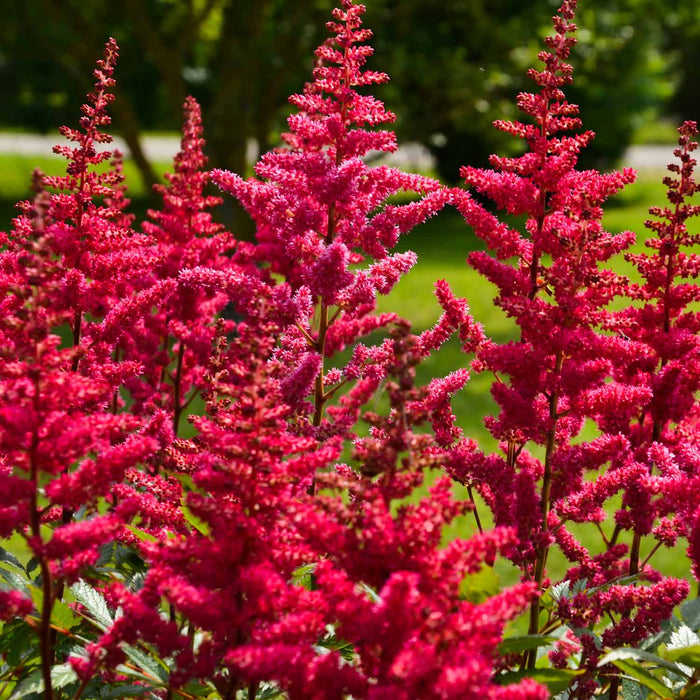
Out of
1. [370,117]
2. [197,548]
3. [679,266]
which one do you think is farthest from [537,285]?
[197,548]

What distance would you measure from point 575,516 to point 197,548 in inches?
48.0

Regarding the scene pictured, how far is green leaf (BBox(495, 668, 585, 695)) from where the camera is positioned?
7.94ft

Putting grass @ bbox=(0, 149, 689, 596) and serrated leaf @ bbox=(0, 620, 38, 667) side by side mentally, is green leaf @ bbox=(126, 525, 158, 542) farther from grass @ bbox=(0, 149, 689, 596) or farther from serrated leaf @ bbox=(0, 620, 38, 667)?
grass @ bbox=(0, 149, 689, 596)

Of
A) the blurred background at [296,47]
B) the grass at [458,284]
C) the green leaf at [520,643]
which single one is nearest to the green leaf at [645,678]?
the green leaf at [520,643]

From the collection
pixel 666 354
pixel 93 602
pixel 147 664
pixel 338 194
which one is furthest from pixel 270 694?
pixel 666 354

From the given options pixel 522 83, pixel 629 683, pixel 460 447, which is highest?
pixel 522 83

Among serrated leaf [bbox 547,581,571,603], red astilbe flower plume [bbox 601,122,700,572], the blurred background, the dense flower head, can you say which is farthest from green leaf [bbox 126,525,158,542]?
the blurred background

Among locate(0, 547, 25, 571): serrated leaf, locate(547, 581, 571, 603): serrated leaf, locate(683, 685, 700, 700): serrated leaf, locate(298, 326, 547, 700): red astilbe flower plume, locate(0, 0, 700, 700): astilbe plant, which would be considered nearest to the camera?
locate(298, 326, 547, 700): red astilbe flower plume

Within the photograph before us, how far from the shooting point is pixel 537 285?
120 inches

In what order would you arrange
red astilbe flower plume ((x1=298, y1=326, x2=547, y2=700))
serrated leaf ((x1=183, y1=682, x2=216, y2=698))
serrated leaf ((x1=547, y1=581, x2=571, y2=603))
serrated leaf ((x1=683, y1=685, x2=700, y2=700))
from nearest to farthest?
1. red astilbe flower plume ((x1=298, y1=326, x2=547, y2=700))
2. serrated leaf ((x1=683, y1=685, x2=700, y2=700))
3. serrated leaf ((x1=183, y1=682, x2=216, y2=698))
4. serrated leaf ((x1=547, y1=581, x2=571, y2=603))

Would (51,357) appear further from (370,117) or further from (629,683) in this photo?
(629,683)

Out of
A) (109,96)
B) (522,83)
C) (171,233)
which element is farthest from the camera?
(522,83)

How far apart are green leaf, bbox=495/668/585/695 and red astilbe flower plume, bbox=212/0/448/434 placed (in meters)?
0.89

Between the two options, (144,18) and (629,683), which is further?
(144,18)
